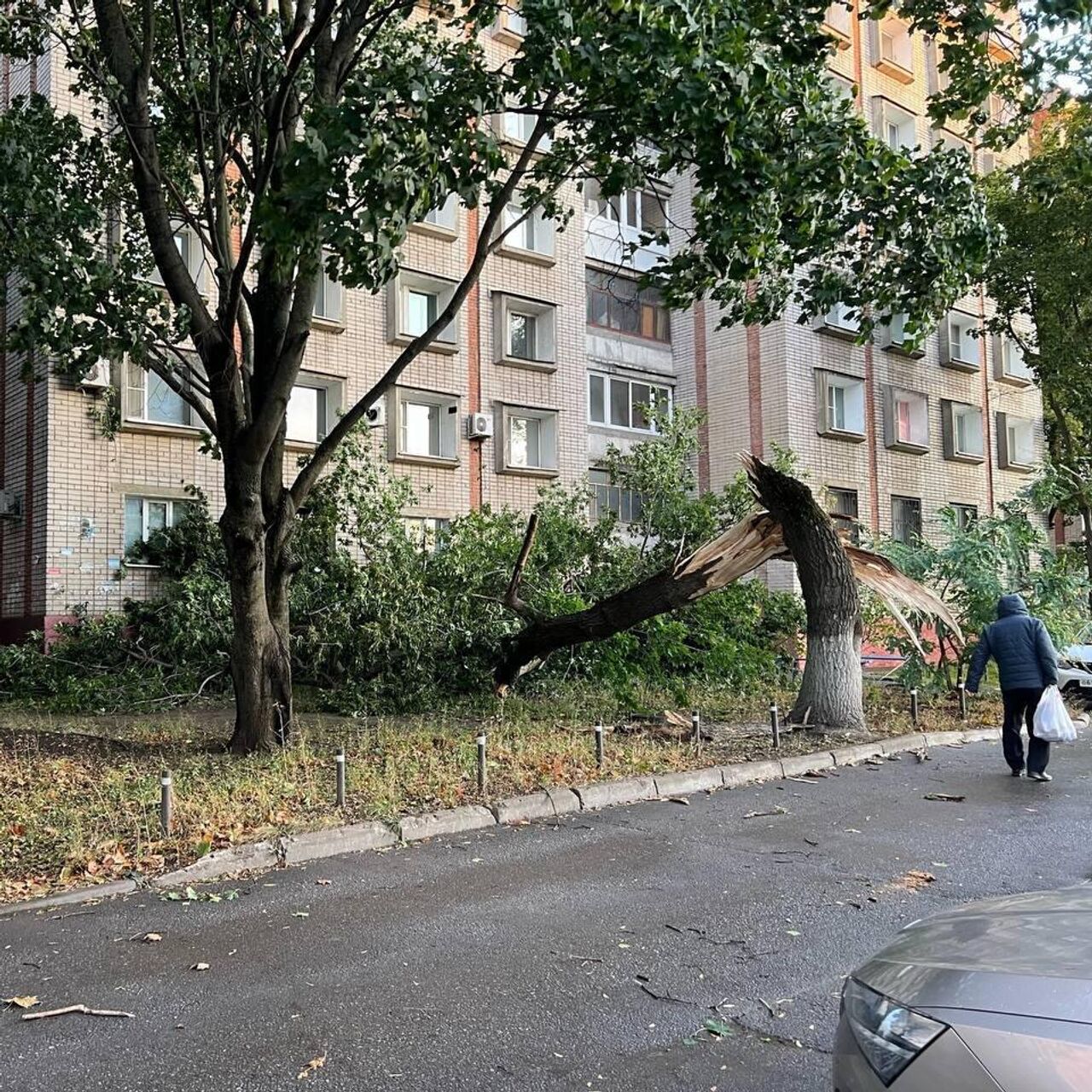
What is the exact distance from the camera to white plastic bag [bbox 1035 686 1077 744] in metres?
8.80

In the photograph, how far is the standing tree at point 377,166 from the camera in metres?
6.95

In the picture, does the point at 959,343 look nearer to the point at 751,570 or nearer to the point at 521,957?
the point at 751,570

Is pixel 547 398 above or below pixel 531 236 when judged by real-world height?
below

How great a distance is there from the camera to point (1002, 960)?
7.92 feet

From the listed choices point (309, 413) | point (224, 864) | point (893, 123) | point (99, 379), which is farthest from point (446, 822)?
point (893, 123)

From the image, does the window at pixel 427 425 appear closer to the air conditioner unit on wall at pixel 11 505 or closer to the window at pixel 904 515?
the air conditioner unit on wall at pixel 11 505

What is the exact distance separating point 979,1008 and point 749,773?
23.0 feet

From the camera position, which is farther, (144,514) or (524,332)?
(524,332)

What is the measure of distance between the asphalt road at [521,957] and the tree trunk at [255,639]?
124 inches

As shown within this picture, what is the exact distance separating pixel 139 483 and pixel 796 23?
42.2ft

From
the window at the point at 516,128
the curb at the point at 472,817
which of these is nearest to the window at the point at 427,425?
the window at the point at 516,128

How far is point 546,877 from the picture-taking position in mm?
5887

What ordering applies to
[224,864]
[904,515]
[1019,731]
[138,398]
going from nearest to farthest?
[224,864] → [1019,731] → [138,398] → [904,515]

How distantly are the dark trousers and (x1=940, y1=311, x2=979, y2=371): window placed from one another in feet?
70.4
